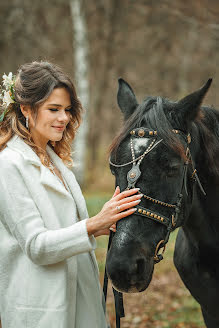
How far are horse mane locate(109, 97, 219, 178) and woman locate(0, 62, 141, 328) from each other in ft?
1.34

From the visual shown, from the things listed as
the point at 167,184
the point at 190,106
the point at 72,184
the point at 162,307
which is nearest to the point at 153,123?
the point at 190,106

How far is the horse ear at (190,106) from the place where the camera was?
91.4 inches

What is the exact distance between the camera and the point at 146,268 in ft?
6.90

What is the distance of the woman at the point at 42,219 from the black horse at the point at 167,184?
16cm

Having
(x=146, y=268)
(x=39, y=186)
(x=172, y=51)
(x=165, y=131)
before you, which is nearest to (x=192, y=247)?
(x=146, y=268)

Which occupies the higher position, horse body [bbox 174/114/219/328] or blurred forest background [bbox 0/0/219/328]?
blurred forest background [bbox 0/0/219/328]

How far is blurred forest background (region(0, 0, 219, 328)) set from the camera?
36.5 feet

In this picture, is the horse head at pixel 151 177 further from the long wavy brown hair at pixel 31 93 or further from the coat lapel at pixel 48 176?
the long wavy brown hair at pixel 31 93

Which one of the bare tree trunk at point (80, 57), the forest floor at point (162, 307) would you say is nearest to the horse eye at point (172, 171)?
the forest floor at point (162, 307)

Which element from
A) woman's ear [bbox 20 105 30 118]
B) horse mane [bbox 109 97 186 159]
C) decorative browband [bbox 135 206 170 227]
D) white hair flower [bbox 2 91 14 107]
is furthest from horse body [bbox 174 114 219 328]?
white hair flower [bbox 2 91 14 107]

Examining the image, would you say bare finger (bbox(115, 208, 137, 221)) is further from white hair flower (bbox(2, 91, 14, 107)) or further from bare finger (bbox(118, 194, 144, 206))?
white hair flower (bbox(2, 91, 14, 107))

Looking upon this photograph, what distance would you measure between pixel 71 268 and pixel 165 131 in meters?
1.06

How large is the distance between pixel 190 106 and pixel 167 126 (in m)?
0.21

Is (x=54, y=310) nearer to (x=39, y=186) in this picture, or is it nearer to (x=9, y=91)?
(x=39, y=186)
